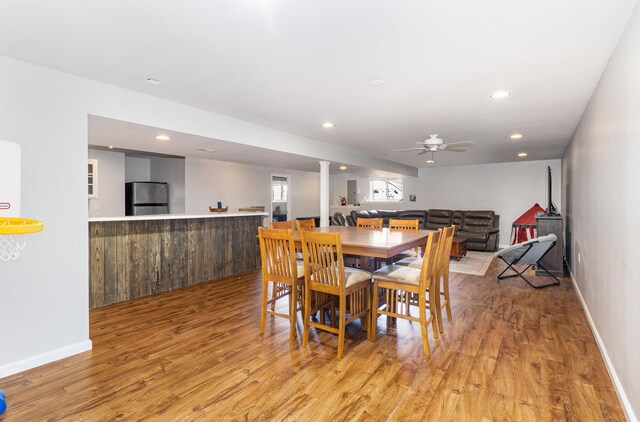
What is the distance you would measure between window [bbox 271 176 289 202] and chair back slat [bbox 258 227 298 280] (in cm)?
634

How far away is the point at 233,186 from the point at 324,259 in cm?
584

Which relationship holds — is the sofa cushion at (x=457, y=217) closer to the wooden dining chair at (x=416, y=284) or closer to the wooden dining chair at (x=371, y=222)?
the wooden dining chair at (x=371, y=222)

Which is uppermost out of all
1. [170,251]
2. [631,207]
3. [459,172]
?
[459,172]

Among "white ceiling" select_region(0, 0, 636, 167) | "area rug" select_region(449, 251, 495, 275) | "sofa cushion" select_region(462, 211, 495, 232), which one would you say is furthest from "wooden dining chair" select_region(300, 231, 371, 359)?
"sofa cushion" select_region(462, 211, 495, 232)

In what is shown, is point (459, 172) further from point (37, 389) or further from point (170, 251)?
point (37, 389)

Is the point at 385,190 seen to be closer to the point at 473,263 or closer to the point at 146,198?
the point at 473,263

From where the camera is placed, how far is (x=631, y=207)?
1.85 meters

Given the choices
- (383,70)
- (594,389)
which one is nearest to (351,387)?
(594,389)

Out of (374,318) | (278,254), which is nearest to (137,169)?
(278,254)

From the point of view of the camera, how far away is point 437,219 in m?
8.84

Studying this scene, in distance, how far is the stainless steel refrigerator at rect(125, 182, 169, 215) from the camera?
6.91m

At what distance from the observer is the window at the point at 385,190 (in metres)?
10.2

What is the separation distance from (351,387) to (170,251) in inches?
129

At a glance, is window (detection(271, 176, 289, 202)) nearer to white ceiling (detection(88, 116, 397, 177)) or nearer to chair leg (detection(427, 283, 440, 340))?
white ceiling (detection(88, 116, 397, 177))
